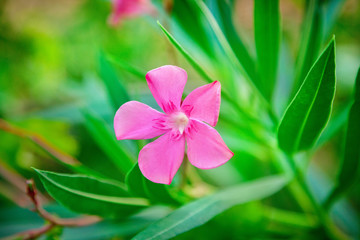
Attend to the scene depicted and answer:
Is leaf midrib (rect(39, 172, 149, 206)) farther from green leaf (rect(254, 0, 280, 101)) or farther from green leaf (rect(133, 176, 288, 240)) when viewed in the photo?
green leaf (rect(254, 0, 280, 101))

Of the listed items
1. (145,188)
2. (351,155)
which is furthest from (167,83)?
(351,155)

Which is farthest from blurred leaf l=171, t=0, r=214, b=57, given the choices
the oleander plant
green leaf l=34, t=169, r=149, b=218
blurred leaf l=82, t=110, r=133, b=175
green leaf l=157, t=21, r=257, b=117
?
green leaf l=34, t=169, r=149, b=218

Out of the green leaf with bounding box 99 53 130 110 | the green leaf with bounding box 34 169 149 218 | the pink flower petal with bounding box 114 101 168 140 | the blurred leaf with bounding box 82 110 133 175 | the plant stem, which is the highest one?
the green leaf with bounding box 99 53 130 110

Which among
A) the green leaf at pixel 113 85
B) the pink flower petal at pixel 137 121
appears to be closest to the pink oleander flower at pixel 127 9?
the green leaf at pixel 113 85

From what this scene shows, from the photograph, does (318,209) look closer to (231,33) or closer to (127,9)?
(231,33)

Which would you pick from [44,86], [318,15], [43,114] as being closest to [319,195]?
[318,15]
